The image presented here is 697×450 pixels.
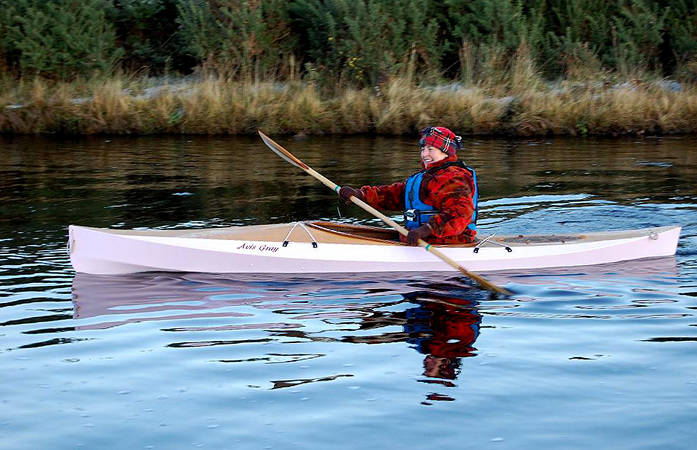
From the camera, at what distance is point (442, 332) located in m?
6.65

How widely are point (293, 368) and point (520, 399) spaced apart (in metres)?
1.29

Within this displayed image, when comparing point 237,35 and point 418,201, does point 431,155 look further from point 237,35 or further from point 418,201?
point 237,35

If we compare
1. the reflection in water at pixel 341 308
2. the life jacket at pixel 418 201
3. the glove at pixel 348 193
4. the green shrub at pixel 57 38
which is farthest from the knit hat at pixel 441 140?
the green shrub at pixel 57 38

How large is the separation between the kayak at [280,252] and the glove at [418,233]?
26 cm

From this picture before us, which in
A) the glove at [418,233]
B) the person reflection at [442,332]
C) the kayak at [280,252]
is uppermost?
the glove at [418,233]

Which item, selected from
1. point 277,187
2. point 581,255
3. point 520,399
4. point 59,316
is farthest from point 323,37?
point 520,399

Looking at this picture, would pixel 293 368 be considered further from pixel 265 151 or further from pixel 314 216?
pixel 265 151

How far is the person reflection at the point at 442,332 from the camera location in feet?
19.3

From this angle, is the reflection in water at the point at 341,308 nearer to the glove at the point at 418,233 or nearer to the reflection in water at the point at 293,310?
the reflection in water at the point at 293,310

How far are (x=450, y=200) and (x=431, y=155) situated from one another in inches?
15.0

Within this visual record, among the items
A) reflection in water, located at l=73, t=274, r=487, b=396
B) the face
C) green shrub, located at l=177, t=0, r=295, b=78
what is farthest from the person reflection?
green shrub, located at l=177, t=0, r=295, b=78

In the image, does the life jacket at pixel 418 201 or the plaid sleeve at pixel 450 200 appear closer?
the plaid sleeve at pixel 450 200

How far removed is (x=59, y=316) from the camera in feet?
22.8

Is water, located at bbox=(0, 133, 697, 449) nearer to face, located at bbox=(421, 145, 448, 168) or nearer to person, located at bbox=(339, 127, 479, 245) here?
person, located at bbox=(339, 127, 479, 245)
